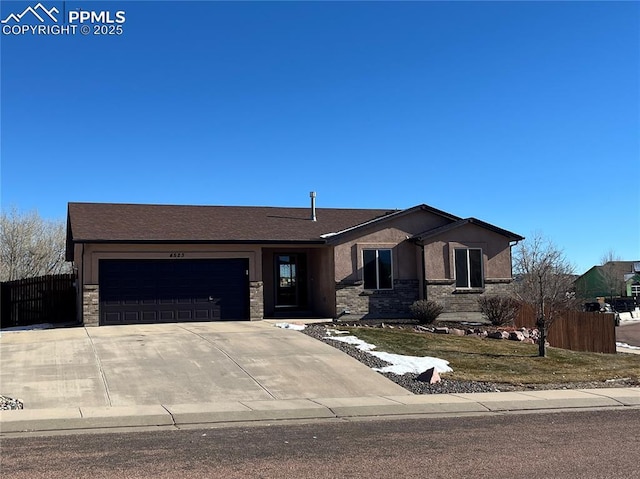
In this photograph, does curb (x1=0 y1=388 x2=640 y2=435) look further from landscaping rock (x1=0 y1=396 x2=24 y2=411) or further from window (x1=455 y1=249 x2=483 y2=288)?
window (x1=455 y1=249 x2=483 y2=288)

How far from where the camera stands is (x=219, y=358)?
539 inches

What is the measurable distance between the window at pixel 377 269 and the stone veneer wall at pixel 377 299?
0.82 ft

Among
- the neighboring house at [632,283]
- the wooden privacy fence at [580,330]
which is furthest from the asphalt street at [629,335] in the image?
the neighboring house at [632,283]

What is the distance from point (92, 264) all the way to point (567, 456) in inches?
626

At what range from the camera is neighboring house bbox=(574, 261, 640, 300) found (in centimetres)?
7194

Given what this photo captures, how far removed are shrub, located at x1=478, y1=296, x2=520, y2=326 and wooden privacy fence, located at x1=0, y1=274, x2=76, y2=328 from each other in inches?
574

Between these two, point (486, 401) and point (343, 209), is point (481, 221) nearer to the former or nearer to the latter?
point (343, 209)

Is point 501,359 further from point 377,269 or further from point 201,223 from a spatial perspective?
point 201,223

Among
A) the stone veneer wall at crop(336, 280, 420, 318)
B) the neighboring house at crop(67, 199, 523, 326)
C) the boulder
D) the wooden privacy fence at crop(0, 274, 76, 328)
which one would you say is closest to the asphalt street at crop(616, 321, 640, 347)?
the neighboring house at crop(67, 199, 523, 326)

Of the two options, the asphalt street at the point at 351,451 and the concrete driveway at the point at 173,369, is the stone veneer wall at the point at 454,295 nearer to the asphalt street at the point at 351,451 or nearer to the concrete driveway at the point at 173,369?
the concrete driveway at the point at 173,369

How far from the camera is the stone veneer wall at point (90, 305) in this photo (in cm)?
1895

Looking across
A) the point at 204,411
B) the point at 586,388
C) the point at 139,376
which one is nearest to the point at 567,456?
the point at 204,411

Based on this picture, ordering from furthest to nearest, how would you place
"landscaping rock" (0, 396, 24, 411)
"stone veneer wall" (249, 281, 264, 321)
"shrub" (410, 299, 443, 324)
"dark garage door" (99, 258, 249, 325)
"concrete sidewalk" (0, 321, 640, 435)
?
"stone veneer wall" (249, 281, 264, 321) → "shrub" (410, 299, 443, 324) → "dark garage door" (99, 258, 249, 325) → "landscaping rock" (0, 396, 24, 411) → "concrete sidewalk" (0, 321, 640, 435)

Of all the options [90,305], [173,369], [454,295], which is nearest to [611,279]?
[454,295]
